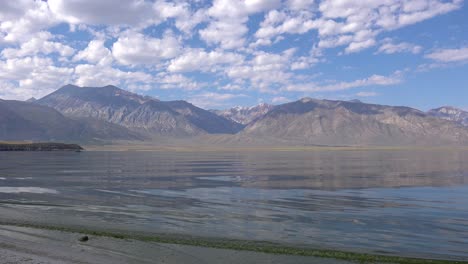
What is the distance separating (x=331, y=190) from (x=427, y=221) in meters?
17.4

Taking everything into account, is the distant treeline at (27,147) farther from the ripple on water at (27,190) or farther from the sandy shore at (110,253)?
the sandy shore at (110,253)

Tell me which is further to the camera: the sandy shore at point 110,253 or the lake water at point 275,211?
the lake water at point 275,211

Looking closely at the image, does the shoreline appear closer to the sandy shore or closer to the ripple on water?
the sandy shore

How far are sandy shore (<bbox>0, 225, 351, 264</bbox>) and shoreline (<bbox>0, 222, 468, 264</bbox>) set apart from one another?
0.46 metres

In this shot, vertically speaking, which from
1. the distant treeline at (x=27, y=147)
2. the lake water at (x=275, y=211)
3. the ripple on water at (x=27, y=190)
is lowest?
the distant treeline at (x=27, y=147)

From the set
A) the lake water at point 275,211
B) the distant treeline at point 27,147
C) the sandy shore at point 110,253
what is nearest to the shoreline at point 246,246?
the sandy shore at point 110,253

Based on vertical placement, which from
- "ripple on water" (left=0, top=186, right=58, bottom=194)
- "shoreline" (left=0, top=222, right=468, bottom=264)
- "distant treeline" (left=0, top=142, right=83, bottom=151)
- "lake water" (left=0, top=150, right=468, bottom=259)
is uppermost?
"shoreline" (left=0, top=222, right=468, bottom=264)

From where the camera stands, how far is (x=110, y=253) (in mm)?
17625

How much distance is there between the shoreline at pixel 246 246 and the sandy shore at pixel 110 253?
1.49 feet

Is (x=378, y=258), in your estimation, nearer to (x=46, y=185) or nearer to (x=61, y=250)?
(x=61, y=250)

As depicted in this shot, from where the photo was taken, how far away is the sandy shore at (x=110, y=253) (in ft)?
55.0

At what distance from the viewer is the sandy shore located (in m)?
16.8

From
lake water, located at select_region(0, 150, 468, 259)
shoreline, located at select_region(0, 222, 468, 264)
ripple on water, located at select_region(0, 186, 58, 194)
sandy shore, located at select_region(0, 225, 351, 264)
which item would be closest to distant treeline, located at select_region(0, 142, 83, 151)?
lake water, located at select_region(0, 150, 468, 259)

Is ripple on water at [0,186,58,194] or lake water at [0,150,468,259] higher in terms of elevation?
lake water at [0,150,468,259]
